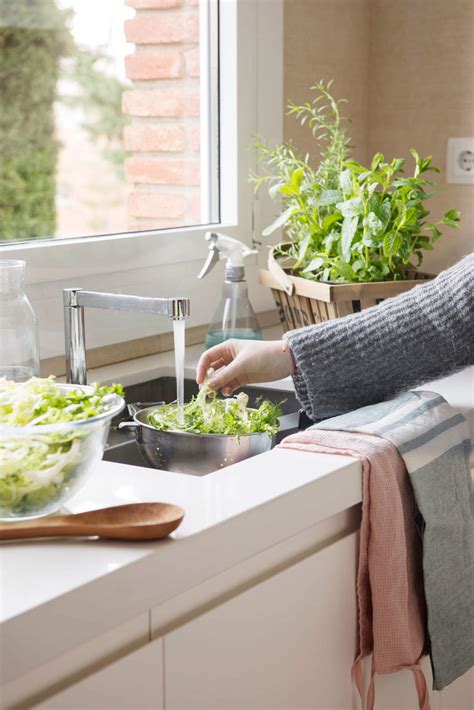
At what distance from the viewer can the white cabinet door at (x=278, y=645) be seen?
33.7 inches

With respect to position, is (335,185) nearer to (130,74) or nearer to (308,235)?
(308,235)

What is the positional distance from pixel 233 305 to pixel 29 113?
1.43 feet

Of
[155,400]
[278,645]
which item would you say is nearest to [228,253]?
[155,400]

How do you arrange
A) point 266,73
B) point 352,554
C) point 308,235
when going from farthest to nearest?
point 266,73, point 308,235, point 352,554

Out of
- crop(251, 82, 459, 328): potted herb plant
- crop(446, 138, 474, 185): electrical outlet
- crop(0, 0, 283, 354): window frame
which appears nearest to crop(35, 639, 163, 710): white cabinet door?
crop(251, 82, 459, 328): potted herb plant

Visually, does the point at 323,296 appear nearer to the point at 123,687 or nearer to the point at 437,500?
the point at 437,500

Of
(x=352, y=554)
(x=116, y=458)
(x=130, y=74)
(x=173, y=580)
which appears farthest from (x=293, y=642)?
(x=130, y=74)

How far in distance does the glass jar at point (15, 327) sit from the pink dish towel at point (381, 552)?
368 millimetres

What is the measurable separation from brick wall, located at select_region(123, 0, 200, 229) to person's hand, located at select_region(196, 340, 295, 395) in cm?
50

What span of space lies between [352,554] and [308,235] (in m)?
0.71

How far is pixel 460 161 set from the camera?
2.11 meters

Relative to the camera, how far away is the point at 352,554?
1.07m

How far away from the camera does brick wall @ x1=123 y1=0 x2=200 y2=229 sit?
1.76 m

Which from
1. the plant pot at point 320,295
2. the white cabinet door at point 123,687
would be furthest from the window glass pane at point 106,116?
the white cabinet door at point 123,687
